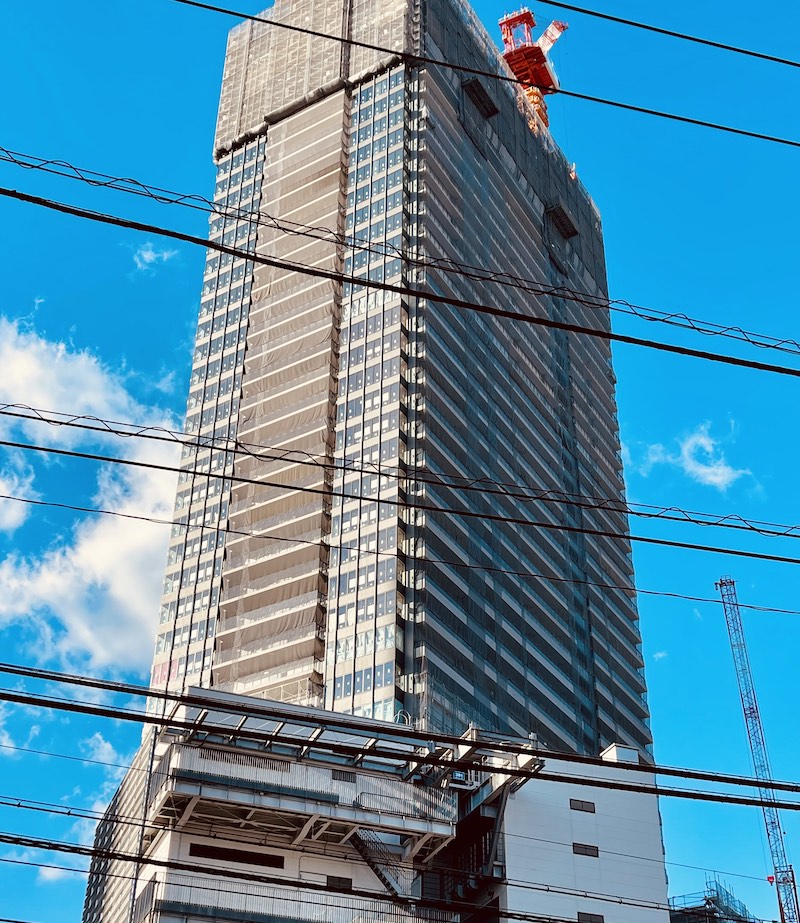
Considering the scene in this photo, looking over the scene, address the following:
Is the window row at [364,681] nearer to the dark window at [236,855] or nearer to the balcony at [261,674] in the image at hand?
the balcony at [261,674]

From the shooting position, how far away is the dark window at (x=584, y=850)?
86.2 meters

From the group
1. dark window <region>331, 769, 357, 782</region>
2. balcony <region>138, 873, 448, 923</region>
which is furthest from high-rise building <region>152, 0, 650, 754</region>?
balcony <region>138, 873, 448, 923</region>

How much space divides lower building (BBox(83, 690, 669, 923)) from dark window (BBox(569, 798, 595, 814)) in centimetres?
16

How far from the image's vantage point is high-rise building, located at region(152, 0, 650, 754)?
12362 cm

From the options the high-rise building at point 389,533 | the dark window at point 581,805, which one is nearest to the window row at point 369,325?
the high-rise building at point 389,533

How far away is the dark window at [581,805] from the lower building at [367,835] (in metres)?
0.16

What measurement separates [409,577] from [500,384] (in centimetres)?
4106

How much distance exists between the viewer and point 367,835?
3177 inches

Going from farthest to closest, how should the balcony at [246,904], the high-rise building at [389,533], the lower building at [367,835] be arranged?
the high-rise building at [389,533] → the lower building at [367,835] → the balcony at [246,904]

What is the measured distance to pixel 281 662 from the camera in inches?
4924

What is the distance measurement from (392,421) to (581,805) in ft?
176

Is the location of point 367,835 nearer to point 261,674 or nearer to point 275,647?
point 261,674

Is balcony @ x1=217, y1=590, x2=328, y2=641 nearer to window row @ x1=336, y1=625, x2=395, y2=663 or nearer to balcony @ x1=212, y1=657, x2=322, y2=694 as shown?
balcony @ x1=212, y1=657, x2=322, y2=694

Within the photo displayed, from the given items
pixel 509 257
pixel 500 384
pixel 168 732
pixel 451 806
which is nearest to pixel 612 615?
pixel 500 384
